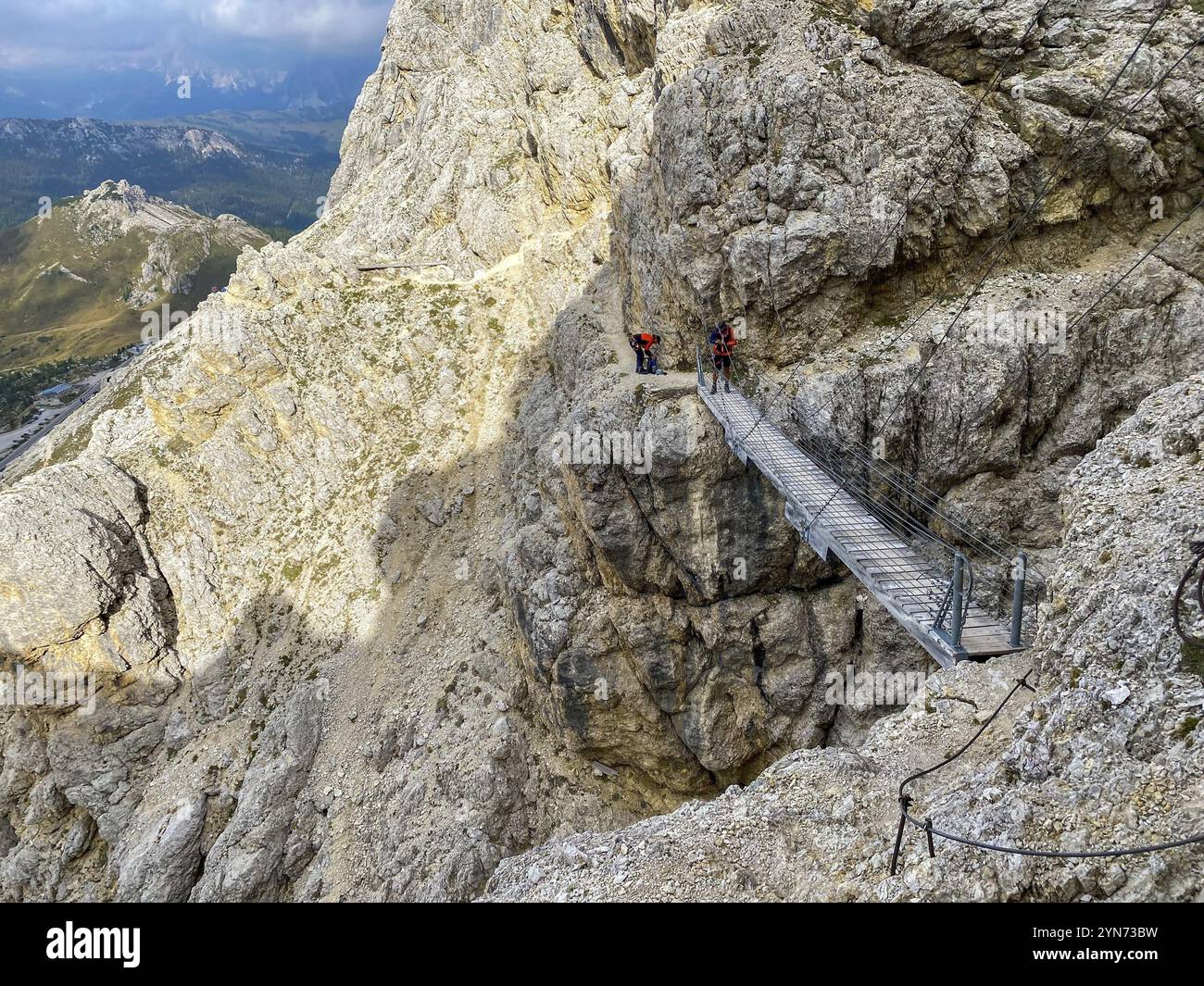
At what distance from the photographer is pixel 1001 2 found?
69.3 feet

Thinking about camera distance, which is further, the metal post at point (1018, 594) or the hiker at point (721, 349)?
the hiker at point (721, 349)

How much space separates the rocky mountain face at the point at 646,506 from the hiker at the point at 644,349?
2.60 feet

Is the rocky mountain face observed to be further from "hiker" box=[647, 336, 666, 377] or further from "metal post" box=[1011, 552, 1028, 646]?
"hiker" box=[647, 336, 666, 377]

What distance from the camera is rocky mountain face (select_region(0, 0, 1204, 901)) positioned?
9500mm

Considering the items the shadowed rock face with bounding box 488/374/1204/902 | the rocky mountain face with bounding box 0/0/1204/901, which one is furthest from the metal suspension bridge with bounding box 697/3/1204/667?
the shadowed rock face with bounding box 488/374/1204/902

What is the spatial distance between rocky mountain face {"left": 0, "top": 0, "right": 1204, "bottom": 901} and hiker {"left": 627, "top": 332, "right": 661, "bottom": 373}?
79 cm

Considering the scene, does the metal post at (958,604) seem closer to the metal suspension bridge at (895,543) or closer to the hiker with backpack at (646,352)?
the metal suspension bridge at (895,543)

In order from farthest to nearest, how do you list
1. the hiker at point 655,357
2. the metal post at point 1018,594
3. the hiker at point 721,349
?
the hiker at point 655,357 < the hiker at point 721,349 < the metal post at point 1018,594

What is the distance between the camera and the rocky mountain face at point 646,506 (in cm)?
950

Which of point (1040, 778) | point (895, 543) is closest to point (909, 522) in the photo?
point (895, 543)

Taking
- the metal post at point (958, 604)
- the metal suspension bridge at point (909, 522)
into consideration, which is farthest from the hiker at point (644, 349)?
the metal post at point (958, 604)

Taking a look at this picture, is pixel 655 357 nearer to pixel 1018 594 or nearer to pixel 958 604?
pixel 958 604

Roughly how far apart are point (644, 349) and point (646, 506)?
671 centimetres

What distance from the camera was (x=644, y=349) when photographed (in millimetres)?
25781
